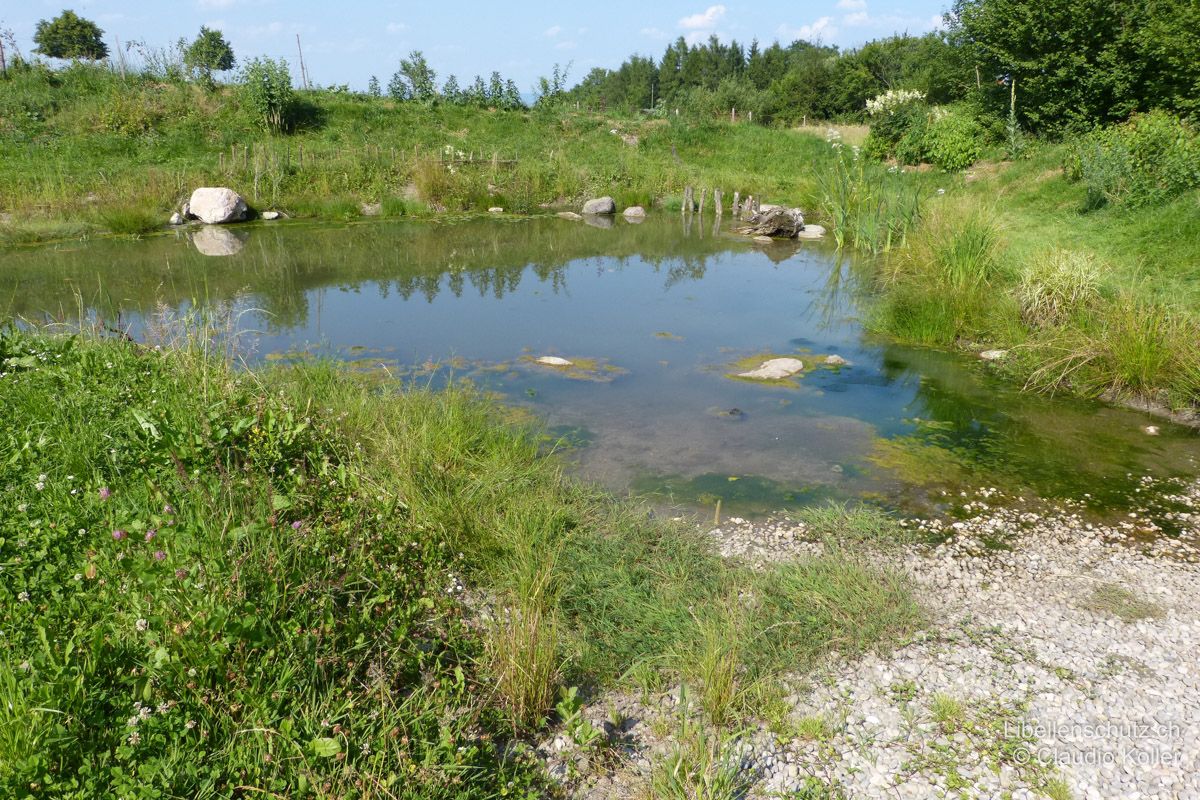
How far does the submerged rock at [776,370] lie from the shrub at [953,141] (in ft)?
43.2

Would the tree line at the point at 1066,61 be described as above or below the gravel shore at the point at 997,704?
above

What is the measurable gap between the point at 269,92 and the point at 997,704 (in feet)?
74.8

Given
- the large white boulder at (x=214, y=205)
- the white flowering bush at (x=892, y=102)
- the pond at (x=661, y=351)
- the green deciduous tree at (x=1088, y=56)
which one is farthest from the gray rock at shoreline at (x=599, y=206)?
the green deciduous tree at (x=1088, y=56)

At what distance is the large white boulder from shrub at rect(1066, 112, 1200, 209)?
51.9 feet

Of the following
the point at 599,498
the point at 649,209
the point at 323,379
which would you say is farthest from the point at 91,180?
the point at 599,498

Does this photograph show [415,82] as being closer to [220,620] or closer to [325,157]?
[325,157]

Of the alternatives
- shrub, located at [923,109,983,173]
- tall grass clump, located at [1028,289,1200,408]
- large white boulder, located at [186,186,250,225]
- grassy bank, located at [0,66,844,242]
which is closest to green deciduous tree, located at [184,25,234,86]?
grassy bank, located at [0,66,844,242]

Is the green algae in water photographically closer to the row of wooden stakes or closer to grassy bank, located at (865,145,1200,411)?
grassy bank, located at (865,145,1200,411)

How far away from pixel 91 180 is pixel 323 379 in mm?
14233

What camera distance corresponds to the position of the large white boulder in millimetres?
15977

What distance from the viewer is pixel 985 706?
10.5ft

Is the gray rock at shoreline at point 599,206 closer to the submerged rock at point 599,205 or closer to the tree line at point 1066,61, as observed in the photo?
the submerged rock at point 599,205

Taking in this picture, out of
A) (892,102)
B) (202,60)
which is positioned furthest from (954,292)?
(202,60)

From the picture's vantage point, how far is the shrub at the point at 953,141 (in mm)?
18375
